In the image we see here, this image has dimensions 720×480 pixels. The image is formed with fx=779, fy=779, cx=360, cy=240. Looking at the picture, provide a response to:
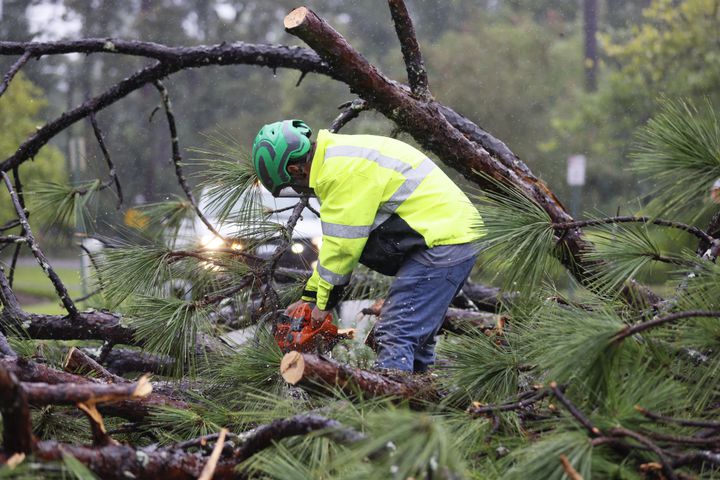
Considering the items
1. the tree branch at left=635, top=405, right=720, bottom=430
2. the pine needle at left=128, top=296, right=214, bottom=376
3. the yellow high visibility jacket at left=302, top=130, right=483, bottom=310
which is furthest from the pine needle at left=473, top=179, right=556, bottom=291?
the pine needle at left=128, top=296, right=214, bottom=376

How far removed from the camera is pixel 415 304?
333cm

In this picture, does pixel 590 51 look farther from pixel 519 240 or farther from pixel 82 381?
pixel 82 381

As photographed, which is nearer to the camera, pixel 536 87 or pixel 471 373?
pixel 471 373

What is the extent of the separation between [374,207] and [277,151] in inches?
18.5

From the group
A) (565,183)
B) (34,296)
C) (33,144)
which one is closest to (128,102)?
(34,296)

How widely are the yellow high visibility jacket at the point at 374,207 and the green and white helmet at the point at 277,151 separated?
91 millimetres

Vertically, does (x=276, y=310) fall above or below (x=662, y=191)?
below

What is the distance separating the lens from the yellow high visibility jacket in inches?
127

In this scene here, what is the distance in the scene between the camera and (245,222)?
11.8 ft

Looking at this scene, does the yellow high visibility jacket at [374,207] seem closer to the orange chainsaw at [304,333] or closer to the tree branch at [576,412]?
the orange chainsaw at [304,333]

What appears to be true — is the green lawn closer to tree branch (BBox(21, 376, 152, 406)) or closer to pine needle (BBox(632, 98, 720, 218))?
tree branch (BBox(21, 376, 152, 406))

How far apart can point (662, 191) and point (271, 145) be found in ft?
5.07

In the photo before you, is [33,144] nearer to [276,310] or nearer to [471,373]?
[276,310]

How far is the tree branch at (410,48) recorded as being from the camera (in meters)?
3.20
